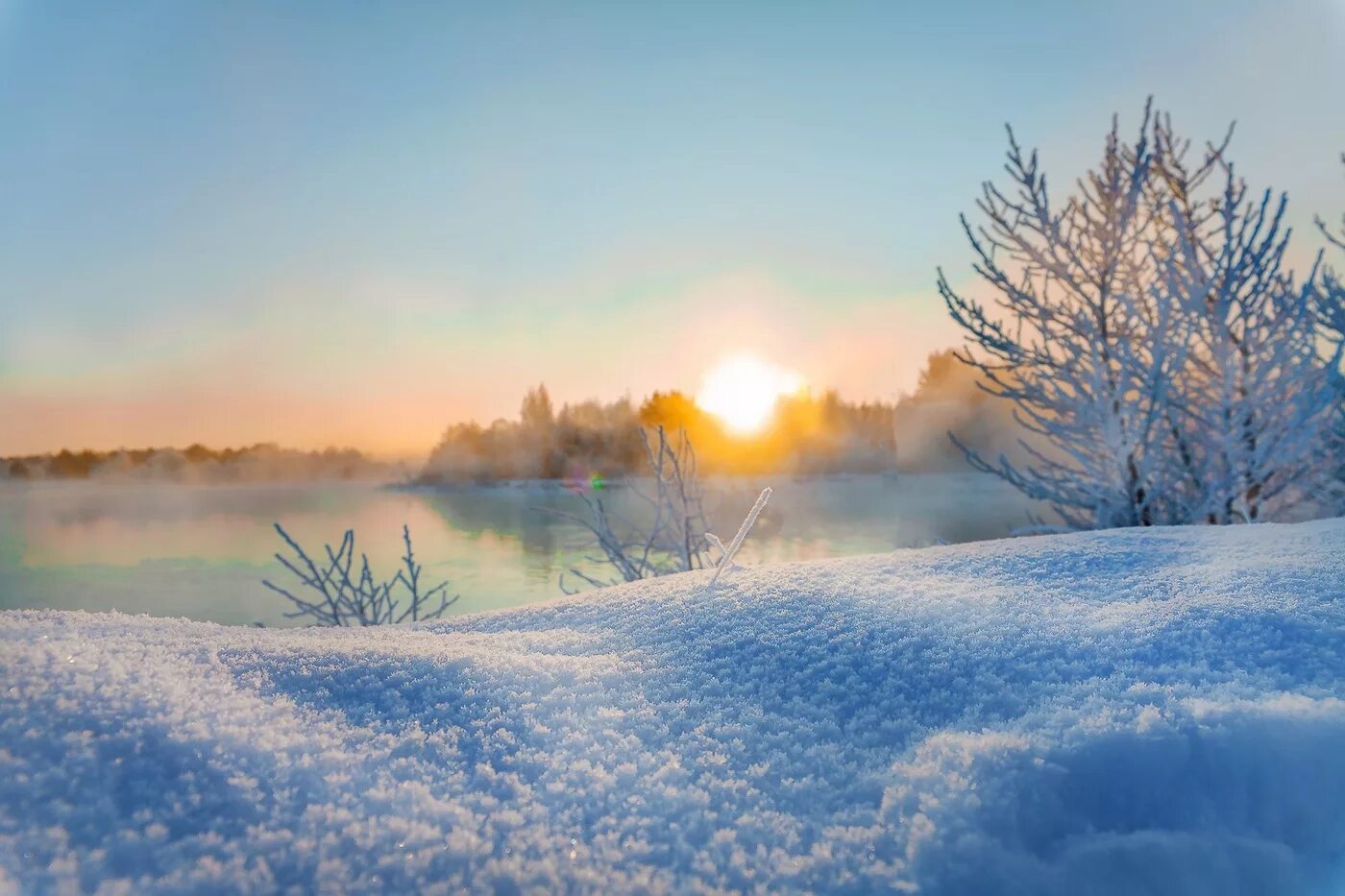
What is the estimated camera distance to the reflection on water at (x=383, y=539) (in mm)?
12891

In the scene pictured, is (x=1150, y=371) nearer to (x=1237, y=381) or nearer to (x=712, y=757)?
(x=1237, y=381)

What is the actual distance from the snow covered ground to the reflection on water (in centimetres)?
694

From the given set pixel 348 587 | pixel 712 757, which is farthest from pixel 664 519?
pixel 712 757

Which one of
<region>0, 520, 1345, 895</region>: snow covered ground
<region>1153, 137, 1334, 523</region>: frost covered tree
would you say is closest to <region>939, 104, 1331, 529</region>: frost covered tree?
<region>1153, 137, 1334, 523</region>: frost covered tree

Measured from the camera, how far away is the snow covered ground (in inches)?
27.4

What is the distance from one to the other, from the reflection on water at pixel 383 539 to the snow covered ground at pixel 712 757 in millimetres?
6944

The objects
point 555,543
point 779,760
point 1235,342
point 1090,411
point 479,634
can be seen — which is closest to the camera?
point 779,760

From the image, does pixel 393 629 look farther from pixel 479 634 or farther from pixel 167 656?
pixel 167 656

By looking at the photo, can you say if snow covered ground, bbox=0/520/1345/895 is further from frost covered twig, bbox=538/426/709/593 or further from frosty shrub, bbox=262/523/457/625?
frosty shrub, bbox=262/523/457/625

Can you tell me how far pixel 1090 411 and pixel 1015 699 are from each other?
3.13m

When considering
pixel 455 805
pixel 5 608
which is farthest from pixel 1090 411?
pixel 5 608

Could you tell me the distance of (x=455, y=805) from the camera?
77cm

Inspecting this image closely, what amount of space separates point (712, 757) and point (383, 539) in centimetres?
945

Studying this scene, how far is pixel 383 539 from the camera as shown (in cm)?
955
